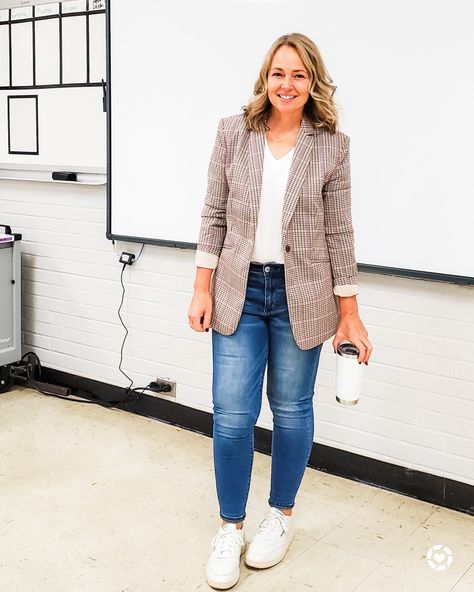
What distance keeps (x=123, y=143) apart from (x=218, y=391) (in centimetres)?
158

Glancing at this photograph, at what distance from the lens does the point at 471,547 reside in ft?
7.96

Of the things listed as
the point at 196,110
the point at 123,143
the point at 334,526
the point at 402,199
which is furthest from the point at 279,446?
the point at 123,143

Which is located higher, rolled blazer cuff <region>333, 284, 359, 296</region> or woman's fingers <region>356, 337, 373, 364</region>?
rolled blazer cuff <region>333, 284, 359, 296</region>

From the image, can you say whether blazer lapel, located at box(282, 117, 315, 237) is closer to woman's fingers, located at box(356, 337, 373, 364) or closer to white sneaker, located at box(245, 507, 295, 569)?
woman's fingers, located at box(356, 337, 373, 364)

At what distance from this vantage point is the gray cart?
146 inches

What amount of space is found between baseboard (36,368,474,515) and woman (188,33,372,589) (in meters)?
0.75

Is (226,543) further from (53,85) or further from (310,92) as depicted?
(53,85)

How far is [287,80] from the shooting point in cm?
203

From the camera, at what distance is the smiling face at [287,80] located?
2023 millimetres

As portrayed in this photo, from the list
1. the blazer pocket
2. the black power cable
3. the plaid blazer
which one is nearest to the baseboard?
the black power cable

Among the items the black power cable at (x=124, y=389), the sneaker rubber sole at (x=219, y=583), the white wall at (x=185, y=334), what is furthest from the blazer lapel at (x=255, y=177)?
the black power cable at (x=124, y=389)

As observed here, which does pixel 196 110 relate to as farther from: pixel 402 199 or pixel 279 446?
pixel 279 446

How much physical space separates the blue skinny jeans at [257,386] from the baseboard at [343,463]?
0.68 m

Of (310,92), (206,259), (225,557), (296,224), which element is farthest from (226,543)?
(310,92)
